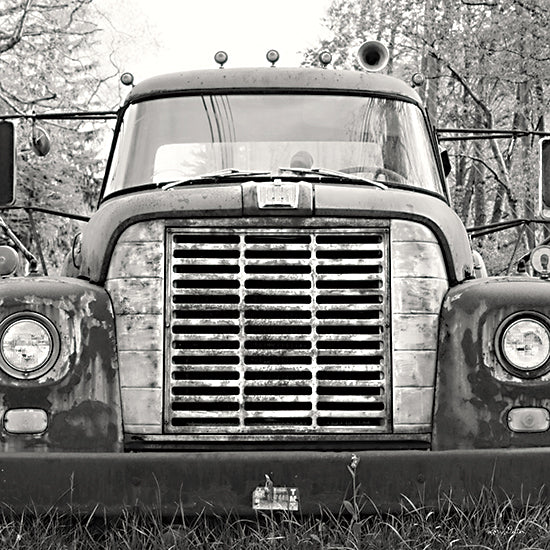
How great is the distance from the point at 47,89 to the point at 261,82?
1623cm

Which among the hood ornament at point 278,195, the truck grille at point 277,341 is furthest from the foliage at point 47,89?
the truck grille at point 277,341

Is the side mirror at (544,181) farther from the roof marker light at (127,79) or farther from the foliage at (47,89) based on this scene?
the foliage at (47,89)

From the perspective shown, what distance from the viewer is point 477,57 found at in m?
16.0

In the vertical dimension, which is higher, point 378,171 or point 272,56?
point 272,56

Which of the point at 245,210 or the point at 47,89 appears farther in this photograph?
the point at 47,89

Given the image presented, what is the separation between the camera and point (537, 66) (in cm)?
1453

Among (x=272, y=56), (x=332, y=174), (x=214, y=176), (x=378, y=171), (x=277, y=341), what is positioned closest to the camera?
(x=277, y=341)

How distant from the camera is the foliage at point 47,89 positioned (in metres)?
19.6

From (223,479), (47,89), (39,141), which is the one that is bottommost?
(223,479)

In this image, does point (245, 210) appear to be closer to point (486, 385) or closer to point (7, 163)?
point (486, 385)

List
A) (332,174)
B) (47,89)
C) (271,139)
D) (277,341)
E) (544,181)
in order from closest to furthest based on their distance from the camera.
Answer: (277,341) < (332,174) < (271,139) < (544,181) < (47,89)

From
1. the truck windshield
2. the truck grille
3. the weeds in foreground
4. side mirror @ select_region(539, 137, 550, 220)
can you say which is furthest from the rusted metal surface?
side mirror @ select_region(539, 137, 550, 220)

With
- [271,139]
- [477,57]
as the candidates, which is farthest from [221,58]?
[477,57]

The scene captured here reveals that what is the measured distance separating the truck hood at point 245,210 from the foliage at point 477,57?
8902 millimetres
